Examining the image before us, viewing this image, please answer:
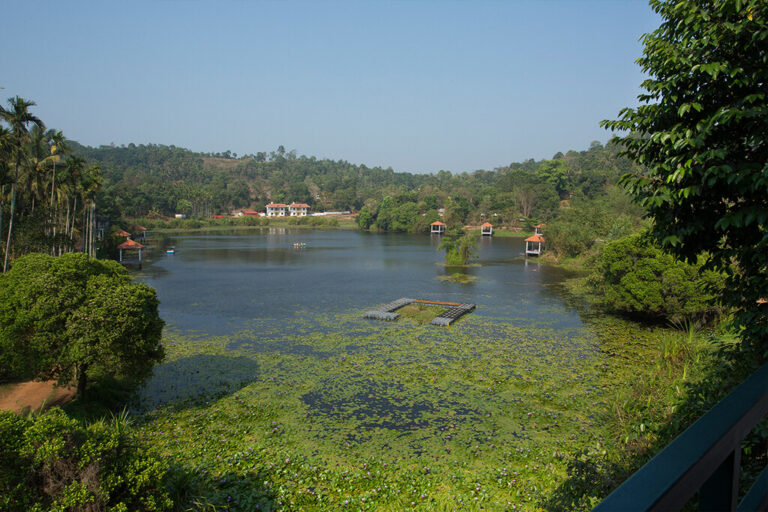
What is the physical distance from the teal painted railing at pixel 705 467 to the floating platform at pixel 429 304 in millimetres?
16957

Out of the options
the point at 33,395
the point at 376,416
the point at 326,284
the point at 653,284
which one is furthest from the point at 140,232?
the point at 653,284

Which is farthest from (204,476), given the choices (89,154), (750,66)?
(89,154)

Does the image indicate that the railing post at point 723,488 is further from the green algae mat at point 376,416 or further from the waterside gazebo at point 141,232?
the waterside gazebo at point 141,232

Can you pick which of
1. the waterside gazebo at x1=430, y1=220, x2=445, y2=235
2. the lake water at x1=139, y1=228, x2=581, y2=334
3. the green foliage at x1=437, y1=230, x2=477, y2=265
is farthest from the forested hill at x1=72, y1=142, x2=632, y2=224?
the green foliage at x1=437, y1=230, x2=477, y2=265

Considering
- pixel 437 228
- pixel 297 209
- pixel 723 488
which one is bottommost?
pixel 437 228

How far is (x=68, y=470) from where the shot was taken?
5.40 meters

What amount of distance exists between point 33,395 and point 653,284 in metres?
18.8

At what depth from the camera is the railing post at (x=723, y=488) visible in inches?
40.3

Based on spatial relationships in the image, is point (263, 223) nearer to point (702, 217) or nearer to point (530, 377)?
point (530, 377)

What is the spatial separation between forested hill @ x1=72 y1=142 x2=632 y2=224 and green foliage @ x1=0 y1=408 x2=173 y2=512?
41809 mm

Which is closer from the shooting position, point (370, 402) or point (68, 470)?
point (68, 470)

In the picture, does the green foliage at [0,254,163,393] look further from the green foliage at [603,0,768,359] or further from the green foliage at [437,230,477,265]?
the green foliage at [437,230,477,265]

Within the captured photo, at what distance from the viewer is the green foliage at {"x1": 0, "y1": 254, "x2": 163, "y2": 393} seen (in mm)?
9570

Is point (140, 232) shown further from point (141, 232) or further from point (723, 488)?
point (723, 488)
